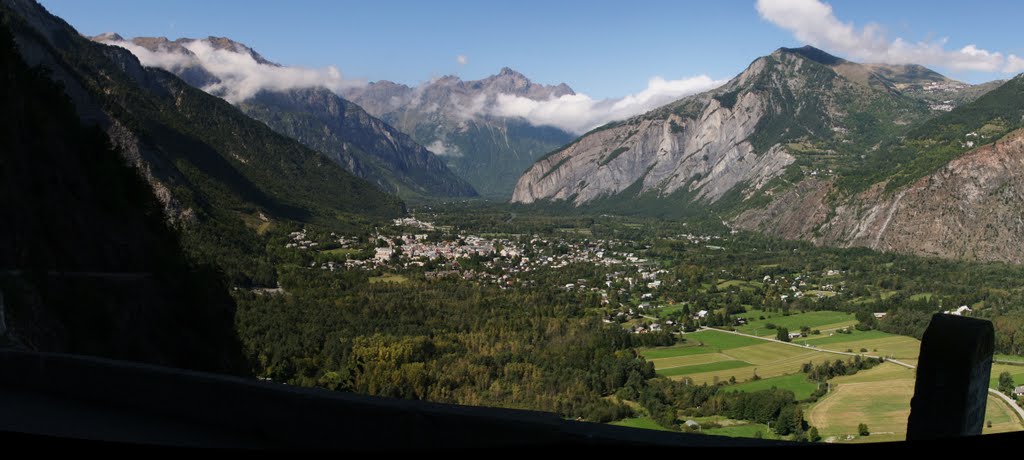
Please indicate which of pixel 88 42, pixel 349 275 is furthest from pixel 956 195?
pixel 88 42

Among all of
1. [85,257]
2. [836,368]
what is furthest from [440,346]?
[85,257]

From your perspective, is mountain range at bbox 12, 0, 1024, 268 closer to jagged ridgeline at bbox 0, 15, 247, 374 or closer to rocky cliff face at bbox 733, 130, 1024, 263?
rocky cliff face at bbox 733, 130, 1024, 263

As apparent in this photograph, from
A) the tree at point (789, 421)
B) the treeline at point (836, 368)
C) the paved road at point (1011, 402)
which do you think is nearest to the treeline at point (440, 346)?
the tree at point (789, 421)

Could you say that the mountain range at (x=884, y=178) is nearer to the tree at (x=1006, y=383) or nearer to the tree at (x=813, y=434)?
the tree at (x=1006, y=383)

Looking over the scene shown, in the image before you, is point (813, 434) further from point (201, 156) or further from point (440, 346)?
point (201, 156)

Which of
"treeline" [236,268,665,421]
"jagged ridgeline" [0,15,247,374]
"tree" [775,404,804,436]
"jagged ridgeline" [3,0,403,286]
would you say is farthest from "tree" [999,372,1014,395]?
"jagged ridgeline" [3,0,403,286]

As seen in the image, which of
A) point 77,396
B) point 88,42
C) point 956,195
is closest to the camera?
Answer: point 77,396

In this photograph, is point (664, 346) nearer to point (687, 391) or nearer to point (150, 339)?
point (687, 391)
